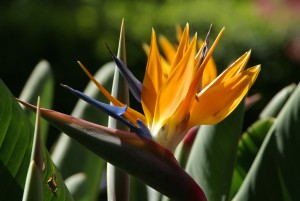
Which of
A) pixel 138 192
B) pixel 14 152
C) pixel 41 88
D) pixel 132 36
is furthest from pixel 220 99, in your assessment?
pixel 132 36

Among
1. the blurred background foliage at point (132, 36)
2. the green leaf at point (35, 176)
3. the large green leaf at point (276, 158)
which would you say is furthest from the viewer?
the blurred background foliage at point (132, 36)

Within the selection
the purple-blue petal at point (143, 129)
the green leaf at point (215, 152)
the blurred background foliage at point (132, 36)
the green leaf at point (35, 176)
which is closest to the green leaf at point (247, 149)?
the green leaf at point (215, 152)

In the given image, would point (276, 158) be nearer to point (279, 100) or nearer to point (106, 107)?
point (106, 107)

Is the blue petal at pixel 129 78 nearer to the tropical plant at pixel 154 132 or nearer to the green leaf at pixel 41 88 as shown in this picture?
the tropical plant at pixel 154 132

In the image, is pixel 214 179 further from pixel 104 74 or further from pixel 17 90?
pixel 17 90

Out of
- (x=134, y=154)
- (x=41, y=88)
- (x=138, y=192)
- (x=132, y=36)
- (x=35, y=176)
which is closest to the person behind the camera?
(x=35, y=176)

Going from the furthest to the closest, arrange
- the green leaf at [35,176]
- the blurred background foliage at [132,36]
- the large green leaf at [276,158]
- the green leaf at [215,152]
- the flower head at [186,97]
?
1. the blurred background foliage at [132,36]
2. the green leaf at [215,152]
3. the large green leaf at [276,158]
4. the flower head at [186,97]
5. the green leaf at [35,176]

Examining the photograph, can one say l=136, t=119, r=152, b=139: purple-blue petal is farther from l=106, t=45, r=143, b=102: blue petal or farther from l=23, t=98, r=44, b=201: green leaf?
l=23, t=98, r=44, b=201: green leaf
